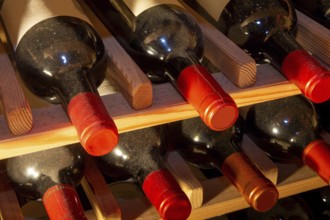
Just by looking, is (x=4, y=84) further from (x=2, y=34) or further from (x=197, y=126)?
(x=197, y=126)

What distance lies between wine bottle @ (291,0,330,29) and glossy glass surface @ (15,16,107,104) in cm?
39

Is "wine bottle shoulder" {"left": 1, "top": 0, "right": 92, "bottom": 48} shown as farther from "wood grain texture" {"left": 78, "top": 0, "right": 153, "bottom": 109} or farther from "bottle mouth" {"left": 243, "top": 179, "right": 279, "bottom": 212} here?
"bottle mouth" {"left": 243, "top": 179, "right": 279, "bottom": 212}

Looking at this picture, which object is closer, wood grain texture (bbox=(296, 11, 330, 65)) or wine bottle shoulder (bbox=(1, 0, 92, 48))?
wine bottle shoulder (bbox=(1, 0, 92, 48))

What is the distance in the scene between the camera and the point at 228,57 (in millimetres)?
560

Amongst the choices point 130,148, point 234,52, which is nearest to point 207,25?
point 234,52

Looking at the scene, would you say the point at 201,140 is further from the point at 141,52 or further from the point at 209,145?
the point at 141,52

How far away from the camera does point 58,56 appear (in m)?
0.50

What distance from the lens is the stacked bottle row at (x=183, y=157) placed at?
52cm

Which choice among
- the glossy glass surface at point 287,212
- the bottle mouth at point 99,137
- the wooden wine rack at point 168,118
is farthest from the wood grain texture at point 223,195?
the bottle mouth at point 99,137

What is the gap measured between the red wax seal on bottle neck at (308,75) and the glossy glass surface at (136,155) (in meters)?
0.19

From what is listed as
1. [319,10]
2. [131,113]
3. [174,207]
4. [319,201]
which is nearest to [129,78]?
[131,113]

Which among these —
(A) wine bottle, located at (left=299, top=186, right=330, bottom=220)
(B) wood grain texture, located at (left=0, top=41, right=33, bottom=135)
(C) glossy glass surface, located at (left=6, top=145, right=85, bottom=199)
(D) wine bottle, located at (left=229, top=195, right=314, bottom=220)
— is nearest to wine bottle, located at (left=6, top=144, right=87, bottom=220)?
(C) glossy glass surface, located at (left=6, top=145, right=85, bottom=199)

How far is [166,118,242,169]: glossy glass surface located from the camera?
0.66 meters

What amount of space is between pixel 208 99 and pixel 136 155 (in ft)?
0.57
